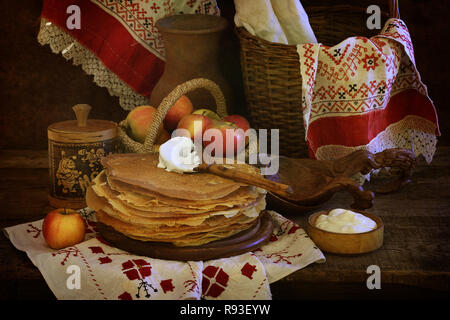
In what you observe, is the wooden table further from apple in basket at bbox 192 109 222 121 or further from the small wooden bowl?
apple in basket at bbox 192 109 222 121

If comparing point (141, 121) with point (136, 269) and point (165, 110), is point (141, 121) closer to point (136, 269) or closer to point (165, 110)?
point (165, 110)

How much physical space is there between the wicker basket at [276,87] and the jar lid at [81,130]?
1.54 ft

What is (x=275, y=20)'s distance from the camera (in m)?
1.80

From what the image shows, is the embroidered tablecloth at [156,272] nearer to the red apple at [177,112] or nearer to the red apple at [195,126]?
the red apple at [195,126]

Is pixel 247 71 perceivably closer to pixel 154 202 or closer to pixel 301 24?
pixel 301 24

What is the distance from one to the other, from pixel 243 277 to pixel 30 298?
0.51 metres

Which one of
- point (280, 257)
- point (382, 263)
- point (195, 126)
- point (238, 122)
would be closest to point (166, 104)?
point (195, 126)

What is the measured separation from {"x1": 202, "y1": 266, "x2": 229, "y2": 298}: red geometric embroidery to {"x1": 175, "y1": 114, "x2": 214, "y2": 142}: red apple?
1.72ft

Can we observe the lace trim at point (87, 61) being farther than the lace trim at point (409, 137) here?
Yes

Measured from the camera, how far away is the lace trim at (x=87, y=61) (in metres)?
2.06

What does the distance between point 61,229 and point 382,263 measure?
780 mm

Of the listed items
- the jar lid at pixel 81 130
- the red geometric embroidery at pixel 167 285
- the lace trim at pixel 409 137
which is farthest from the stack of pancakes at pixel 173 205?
the lace trim at pixel 409 137
